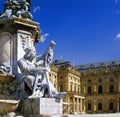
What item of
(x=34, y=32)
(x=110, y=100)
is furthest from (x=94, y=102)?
(x=34, y=32)

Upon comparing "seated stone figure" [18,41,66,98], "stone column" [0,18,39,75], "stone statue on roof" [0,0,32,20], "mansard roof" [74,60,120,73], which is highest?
"mansard roof" [74,60,120,73]

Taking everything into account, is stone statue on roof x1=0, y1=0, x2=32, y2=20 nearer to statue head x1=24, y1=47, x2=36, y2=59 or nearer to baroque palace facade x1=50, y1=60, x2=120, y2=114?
statue head x1=24, y1=47, x2=36, y2=59

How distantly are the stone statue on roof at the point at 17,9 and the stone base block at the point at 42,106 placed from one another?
3.46m

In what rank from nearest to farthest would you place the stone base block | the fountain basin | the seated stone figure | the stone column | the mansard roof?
the fountain basin → the stone base block → the seated stone figure → the stone column → the mansard roof

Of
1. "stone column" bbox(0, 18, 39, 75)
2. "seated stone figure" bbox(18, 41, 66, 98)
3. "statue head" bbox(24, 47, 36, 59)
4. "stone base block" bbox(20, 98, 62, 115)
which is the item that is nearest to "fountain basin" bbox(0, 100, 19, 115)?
"stone base block" bbox(20, 98, 62, 115)

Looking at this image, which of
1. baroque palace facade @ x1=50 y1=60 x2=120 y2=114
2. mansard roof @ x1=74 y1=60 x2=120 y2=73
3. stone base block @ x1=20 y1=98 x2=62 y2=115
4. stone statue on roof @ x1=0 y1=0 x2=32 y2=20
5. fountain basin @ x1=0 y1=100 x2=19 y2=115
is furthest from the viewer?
mansard roof @ x1=74 y1=60 x2=120 y2=73

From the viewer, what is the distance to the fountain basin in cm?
911

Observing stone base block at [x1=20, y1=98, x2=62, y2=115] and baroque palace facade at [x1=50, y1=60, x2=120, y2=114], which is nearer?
stone base block at [x1=20, y1=98, x2=62, y2=115]

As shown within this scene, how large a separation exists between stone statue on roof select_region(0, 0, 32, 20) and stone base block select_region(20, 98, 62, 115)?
11.3 ft

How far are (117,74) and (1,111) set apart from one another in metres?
82.5

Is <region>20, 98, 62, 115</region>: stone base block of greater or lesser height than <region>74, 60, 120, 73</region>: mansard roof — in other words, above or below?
below

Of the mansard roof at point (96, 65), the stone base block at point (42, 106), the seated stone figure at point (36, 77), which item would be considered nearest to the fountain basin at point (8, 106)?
the stone base block at point (42, 106)

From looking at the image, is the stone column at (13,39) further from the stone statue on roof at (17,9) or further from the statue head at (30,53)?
the statue head at (30,53)

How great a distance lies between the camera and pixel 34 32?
11.8 metres
